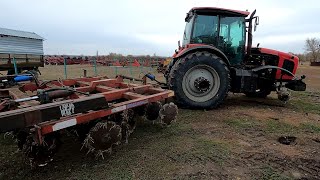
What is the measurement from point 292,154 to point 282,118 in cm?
216

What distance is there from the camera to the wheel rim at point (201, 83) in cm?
625

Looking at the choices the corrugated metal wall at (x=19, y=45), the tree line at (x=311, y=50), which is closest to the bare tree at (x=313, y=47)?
the tree line at (x=311, y=50)

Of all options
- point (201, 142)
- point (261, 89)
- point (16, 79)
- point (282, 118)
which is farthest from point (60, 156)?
point (261, 89)

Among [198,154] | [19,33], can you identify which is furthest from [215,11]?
[19,33]

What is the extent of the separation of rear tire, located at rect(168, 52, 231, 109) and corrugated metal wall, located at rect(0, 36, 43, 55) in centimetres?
1499

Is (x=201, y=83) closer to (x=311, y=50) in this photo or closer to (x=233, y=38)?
(x=233, y=38)

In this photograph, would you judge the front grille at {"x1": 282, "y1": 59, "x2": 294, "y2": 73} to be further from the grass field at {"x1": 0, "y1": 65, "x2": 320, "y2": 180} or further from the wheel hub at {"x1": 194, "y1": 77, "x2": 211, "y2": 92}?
the wheel hub at {"x1": 194, "y1": 77, "x2": 211, "y2": 92}

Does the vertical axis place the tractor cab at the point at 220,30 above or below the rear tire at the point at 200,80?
above

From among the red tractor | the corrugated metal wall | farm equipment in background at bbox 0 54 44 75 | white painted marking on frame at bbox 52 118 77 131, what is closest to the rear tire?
the red tractor

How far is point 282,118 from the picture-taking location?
575 centimetres

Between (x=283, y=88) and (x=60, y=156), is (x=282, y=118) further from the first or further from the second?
(x=60, y=156)

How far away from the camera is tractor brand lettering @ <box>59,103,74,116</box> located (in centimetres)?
283

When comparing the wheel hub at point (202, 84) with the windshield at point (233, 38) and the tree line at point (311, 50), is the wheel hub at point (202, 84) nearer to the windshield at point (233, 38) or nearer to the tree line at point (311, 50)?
the windshield at point (233, 38)

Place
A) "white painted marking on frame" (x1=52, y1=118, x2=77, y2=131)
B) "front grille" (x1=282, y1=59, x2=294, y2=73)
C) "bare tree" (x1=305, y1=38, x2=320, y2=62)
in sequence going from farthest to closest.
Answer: "bare tree" (x1=305, y1=38, x2=320, y2=62), "front grille" (x1=282, y1=59, x2=294, y2=73), "white painted marking on frame" (x1=52, y1=118, x2=77, y2=131)
